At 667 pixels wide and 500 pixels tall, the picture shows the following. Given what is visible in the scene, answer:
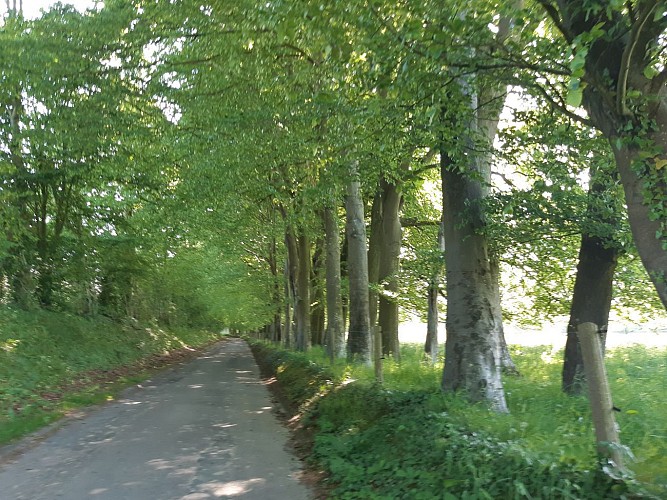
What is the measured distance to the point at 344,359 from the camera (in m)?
14.8

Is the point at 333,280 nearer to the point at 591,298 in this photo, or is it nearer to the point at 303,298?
the point at 303,298

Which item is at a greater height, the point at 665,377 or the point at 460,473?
the point at 665,377

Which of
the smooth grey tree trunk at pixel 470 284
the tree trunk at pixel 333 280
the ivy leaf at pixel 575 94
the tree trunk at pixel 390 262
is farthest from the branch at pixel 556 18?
the tree trunk at pixel 333 280

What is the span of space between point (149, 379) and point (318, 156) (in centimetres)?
1072

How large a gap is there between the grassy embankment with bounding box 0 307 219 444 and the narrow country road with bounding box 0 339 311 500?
0.83 meters

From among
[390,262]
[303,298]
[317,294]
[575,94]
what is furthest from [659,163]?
[317,294]

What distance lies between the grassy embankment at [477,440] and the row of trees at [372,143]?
0.84m

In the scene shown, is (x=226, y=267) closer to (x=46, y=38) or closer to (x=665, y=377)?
(x=46, y=38)

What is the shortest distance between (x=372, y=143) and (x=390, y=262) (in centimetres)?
709

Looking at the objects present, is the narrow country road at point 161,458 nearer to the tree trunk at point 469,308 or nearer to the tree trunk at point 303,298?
the tree trunk at point 469,308

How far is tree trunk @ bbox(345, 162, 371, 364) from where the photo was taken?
13.9 metres

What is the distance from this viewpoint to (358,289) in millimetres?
14070

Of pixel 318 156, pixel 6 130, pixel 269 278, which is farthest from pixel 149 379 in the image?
pixel 269 278

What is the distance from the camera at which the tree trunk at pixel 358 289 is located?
13.9 metres
